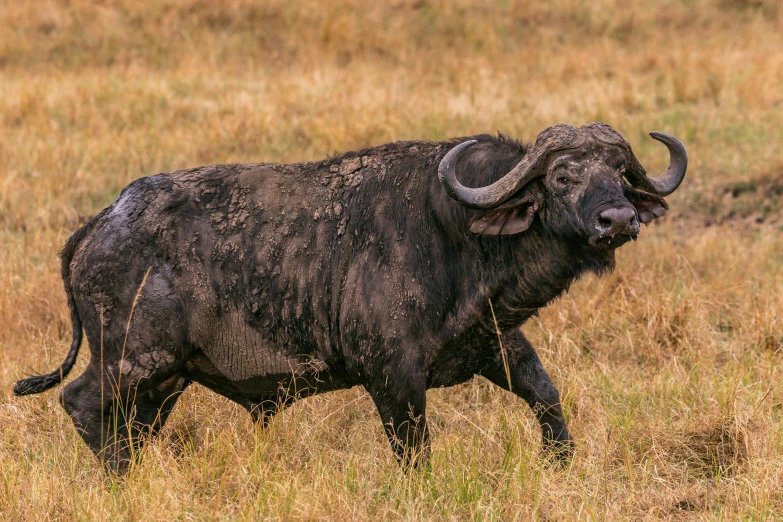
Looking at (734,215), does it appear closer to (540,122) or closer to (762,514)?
(540,122)

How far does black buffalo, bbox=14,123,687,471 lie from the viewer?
5402mm

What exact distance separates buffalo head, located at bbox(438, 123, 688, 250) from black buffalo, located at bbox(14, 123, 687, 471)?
1cm

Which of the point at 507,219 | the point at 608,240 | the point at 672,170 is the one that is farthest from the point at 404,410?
the point at 672,170

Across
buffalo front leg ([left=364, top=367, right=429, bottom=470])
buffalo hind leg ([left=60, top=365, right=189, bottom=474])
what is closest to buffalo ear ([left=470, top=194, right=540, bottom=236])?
buffalo front leg ([left=364, top=367, right=429, bottom=470])

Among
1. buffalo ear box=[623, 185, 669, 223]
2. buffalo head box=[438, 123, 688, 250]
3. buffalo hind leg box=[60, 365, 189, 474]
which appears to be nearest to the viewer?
buffalo head box=[438, 123, 688, 250]

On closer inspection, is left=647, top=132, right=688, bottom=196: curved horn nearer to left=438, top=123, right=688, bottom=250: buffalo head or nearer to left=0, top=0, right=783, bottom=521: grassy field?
left=438, top=123, right=688, bottom=250: buffalo head

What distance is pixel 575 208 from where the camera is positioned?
514 centimetres

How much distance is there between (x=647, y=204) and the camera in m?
5.56

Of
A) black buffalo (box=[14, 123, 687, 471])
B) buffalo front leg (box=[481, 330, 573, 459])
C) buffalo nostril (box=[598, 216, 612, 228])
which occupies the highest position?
buffalo nostril (box=[598, 216, 612, 228])

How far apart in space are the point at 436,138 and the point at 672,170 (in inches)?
231

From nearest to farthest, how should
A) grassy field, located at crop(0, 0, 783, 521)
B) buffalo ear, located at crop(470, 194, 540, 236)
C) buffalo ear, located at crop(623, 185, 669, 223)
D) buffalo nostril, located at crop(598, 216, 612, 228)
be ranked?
buffalo nostril, located at crop(598, 216, 612, 228)
grassy field, located at crop(0, 0, 783, 521)
buffalo ear, located at crop(470, 194, 540, 236)
buffalo ear, located at crop(623, 185, 669, 223)

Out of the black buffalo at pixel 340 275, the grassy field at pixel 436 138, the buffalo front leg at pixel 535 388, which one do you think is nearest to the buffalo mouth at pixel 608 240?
the black buffalo at pixel 340 275

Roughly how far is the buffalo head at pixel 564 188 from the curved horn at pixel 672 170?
0.49 feet

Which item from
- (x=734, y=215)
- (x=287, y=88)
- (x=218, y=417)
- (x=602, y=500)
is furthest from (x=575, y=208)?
(x=287, y=88)
